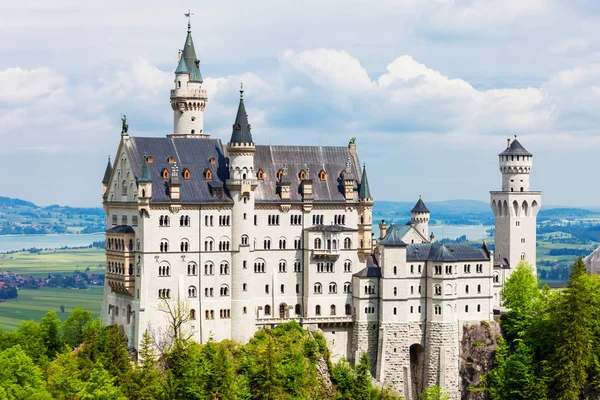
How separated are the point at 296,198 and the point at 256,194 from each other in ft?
16.9

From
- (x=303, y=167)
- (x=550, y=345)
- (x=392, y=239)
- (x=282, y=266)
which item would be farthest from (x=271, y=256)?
(x=550, y=345)

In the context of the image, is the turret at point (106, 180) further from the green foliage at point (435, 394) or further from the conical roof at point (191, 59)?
the green foliage at point (435, 394)

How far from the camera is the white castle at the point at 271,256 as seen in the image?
12031 centimetres

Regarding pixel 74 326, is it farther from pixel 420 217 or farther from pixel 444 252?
pixel 420 217

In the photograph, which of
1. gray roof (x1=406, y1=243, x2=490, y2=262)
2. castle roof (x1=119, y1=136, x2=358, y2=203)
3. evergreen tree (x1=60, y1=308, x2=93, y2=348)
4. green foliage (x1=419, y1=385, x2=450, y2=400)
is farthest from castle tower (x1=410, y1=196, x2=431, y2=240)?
evergreen tree (x1=60, y1=308, x2=93, y2=348)

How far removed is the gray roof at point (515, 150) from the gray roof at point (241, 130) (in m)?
39.2

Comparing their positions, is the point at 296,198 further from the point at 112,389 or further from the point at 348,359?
the point at 112,389

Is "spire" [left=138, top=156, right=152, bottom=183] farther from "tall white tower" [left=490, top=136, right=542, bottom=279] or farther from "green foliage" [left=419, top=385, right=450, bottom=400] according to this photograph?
"tall white tower" [left=490, top=136, right=542, bottom=279]

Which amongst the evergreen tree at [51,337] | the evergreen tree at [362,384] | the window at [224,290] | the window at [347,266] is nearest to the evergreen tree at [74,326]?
the evergreen tree at [51,337]

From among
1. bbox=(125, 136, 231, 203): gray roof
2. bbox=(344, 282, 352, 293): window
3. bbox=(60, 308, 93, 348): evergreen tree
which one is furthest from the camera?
bbox=(60, 308, 93, 348): evergreen tree

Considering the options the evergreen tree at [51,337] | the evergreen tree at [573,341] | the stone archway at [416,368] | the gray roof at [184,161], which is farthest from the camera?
the stone archway at [416,368]

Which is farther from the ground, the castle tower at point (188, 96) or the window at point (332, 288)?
the castle tower at point (188, 96)

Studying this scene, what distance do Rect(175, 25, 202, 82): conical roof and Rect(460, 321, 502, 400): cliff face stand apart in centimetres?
4483

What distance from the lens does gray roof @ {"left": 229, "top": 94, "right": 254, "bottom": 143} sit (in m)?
124
